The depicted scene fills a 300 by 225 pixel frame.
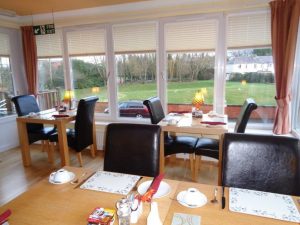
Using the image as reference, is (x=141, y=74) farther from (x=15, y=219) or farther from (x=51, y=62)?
(x=15, y=219)

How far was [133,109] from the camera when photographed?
384cm

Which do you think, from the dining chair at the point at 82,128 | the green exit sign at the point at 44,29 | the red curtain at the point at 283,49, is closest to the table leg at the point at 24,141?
the dining chair at the point at 82,128

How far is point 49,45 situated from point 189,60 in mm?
2529

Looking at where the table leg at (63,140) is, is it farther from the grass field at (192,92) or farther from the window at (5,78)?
the window at (5,78)

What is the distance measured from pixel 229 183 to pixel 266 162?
9.8 inches

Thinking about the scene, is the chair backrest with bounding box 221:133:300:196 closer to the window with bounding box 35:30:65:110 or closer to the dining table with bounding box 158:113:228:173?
the dining table with bounding box 158:113:228:173

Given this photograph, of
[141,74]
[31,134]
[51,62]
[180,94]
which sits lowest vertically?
[31,134]

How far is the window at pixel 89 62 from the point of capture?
372cm

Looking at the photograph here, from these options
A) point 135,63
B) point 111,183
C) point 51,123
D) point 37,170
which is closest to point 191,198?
point 111,183

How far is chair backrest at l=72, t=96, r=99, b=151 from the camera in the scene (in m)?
2.95

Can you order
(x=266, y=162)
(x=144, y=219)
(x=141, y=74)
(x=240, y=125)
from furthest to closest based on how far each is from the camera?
1. (x=141, y=74)
2. (x=240, y=125)
3. (x=266, y=162)
4. (x=144, y=219)

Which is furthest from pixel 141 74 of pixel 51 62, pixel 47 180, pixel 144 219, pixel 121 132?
pixel 144 219

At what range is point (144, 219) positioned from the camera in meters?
0.99

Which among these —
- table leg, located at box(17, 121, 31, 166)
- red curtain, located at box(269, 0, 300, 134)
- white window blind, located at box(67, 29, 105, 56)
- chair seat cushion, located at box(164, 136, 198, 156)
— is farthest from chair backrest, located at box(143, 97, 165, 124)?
table leg, located at box(17, 121, 31, 166)
